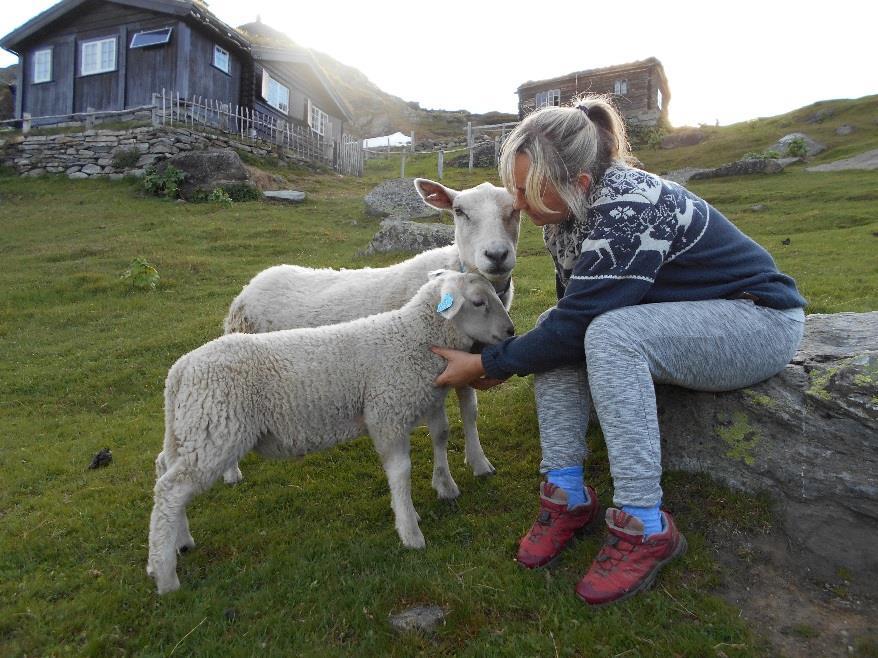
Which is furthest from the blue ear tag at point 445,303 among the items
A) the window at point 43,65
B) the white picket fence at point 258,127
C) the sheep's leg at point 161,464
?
the window at point 43,65

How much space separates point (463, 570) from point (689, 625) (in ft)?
3.75

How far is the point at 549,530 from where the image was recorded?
11.2 ft

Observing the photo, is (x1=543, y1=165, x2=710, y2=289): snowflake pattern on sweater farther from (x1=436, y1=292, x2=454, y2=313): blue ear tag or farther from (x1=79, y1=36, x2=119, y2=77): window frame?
(x1=79, y1=36, x2=119, y2=77): window frame

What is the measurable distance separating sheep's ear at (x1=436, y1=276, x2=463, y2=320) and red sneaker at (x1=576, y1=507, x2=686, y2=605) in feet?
4.93

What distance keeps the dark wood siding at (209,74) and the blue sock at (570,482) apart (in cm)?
2670

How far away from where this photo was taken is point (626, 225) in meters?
3.07

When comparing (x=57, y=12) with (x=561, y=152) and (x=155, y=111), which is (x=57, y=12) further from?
(x=561, y=152)

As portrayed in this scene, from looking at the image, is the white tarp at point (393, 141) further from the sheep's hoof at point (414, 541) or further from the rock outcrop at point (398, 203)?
the sheep's hoof at point (414, 541)

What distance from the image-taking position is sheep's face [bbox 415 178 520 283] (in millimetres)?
4324

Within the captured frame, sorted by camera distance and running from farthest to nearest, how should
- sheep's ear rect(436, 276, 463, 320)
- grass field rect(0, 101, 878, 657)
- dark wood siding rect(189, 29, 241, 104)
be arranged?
1. dark wood siding rect(189, 29, 241, 104)
2. sheep's ear rect(436, 276, 463, 320)
3. grass field rect(0, 101, 878, 657)

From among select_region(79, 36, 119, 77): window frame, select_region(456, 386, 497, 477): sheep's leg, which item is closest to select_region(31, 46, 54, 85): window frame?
select_region(79, 36, 119, 77): window frame

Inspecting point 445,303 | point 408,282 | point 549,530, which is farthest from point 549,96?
point 549,530

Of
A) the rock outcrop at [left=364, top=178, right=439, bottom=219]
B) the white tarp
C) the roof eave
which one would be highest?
the white tarp

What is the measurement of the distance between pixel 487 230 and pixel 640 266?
1.65m
